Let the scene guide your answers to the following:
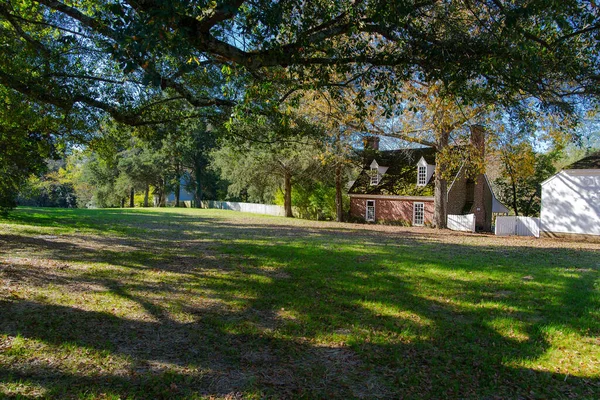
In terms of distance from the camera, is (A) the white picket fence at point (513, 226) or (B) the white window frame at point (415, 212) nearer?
(A) the white picket fence at point (513, 226)

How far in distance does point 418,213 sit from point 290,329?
2782cm

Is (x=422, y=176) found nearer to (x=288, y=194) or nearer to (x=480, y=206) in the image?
(x=480, y=206)

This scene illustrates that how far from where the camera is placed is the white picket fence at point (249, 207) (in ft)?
149

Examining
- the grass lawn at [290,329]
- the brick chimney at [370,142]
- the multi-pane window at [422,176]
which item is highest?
the brick chimney at [370,142]

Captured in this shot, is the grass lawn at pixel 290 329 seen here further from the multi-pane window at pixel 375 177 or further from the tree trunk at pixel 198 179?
the tree trunk at pixel 198 179

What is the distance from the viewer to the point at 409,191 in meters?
32.6

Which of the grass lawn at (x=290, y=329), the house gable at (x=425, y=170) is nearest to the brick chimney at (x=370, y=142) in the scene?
the house gable at (x=425, y=170)

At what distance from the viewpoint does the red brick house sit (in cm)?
3169

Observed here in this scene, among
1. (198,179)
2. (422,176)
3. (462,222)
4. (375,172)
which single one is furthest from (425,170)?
(198,179)

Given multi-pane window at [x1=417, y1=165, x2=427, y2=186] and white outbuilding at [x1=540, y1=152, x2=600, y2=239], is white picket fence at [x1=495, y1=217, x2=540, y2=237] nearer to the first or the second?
white outbuilding at [x1=540, y1=152, x2=600, y2=239]

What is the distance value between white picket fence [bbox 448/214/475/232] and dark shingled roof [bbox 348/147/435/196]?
8.89 ft

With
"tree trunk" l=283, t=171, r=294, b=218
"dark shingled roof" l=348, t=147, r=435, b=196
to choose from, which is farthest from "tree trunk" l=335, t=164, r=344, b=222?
"tree trunk" l=283, t=171, r=294, b=218

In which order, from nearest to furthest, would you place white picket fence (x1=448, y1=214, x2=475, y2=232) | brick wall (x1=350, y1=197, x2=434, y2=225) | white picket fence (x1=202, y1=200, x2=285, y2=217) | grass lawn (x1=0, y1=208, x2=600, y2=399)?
grass lawn (x1=0, y1=208, x2=600, y2=399), white picket fence (x1=448, y1=214, x2=475, y2=232), brick wall (x1=350, y1=197, x2=434, y2=225), white picket fence (x1=202, y1=200, x2=285, y2=217)

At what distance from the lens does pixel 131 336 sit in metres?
5.25
